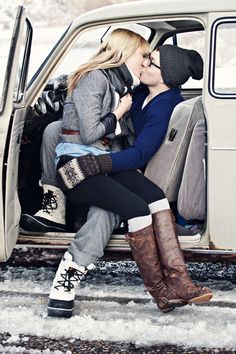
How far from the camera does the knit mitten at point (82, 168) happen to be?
174 inches

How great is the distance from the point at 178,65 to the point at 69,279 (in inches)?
57.9

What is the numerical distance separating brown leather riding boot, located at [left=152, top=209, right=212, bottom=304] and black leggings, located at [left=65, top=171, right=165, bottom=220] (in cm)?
12

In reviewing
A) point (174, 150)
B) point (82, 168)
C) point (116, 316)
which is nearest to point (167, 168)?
point (174, 150)

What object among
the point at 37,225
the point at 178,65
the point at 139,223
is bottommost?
the point at 37,225

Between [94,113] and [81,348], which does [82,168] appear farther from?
[81,348]

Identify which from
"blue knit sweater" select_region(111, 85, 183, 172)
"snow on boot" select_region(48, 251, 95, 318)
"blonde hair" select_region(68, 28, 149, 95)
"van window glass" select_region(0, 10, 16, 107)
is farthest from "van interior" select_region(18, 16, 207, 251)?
"van window glass" select_region(0, 10, 16, 107)

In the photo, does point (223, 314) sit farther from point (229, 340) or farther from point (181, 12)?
point (181, 12)

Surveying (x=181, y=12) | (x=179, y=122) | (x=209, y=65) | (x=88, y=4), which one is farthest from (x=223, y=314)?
(x=88, y=4)

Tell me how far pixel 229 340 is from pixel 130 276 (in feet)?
4.60

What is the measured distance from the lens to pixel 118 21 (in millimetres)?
4656

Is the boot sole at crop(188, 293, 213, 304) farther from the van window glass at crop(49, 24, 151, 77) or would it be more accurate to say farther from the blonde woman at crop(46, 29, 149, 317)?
the van window glass at crop(49, 24, 151, 77)

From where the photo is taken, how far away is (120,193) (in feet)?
14.5

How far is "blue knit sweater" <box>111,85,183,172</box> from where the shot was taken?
451 centimetres

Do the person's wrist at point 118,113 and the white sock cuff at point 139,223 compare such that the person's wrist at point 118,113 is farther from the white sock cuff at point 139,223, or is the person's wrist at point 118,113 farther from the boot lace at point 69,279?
the boot lace at point 69,279
